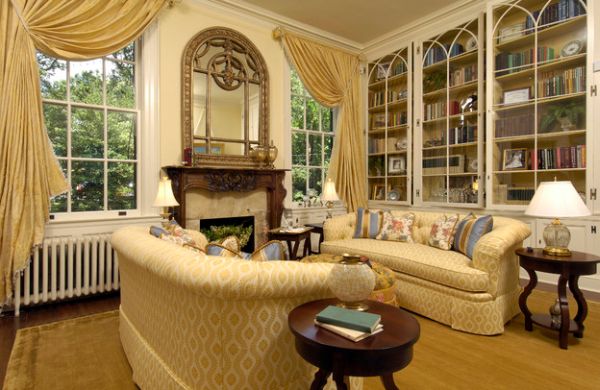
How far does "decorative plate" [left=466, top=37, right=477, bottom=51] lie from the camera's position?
14.1 ft

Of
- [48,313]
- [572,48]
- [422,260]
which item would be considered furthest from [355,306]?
[572,48]

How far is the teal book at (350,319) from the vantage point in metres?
1.15

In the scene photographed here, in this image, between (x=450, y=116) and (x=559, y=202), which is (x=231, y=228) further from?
(x=559, y=202)

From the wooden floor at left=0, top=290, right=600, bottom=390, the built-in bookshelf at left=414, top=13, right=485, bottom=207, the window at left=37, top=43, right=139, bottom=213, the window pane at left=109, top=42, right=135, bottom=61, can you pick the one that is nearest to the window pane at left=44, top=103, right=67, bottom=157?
the window at left=37, top=43, right=139, bottom=213

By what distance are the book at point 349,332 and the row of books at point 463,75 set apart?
4.04 meters

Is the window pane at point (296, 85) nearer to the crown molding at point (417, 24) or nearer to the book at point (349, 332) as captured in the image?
the crown molding at point (417, 24)

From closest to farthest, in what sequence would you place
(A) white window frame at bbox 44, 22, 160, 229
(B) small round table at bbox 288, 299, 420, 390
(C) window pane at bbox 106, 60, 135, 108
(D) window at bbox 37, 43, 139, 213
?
(B) small round table at bbox 288, 299, 420, 390 < (D) window at bbox 37, 43, 139, 213 < (C) window pane at bbox 106, 60, 135, 108 < (A) white window frame at bbox 44, 22, 160, 229

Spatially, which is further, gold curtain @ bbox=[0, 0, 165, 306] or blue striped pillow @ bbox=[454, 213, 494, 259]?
blue striped pillow @ bbox=[454, 213, 494, 259]

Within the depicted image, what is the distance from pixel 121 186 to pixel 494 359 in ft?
11.7

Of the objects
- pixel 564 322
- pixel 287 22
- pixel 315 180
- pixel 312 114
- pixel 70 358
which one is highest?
pixel 287 22

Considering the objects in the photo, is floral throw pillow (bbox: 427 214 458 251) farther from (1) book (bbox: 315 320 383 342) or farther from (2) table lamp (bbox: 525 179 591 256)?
(1) book (bbox: 315 320 383 342)

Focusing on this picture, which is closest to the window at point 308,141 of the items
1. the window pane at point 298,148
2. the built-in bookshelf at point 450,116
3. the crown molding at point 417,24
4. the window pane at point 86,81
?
the window pane at point 298,148

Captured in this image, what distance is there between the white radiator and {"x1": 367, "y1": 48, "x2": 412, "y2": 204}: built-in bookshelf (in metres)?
3.73

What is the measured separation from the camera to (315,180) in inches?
210
